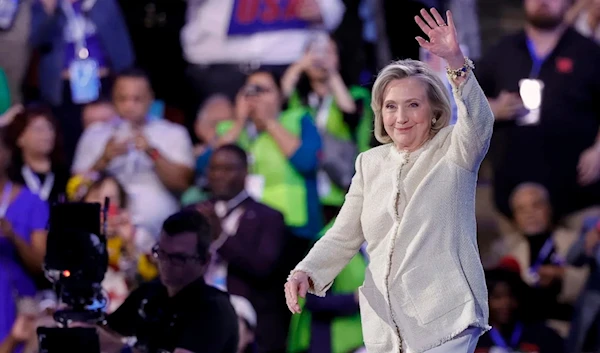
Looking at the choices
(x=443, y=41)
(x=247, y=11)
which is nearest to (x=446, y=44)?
(x=443, y=41)

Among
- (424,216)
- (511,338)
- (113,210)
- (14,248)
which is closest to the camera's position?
(424,216)

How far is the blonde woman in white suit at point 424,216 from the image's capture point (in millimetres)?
2906

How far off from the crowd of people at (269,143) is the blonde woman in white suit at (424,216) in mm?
2927

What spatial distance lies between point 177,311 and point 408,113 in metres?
1.46

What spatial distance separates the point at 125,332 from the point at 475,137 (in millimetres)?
1849

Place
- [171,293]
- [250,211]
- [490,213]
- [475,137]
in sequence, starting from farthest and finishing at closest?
[490,213] < [250,211] < [171,293] < [475,137]

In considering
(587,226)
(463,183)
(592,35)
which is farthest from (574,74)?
(463,183)

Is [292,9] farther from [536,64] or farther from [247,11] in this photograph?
[536,64]

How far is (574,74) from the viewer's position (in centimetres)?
654

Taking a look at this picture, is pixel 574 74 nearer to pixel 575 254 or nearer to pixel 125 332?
pixel 575 254

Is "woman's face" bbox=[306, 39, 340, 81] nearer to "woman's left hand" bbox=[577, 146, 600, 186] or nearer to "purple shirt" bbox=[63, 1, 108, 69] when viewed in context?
"purple shirt" bbox=[63, 1, 108, 69]

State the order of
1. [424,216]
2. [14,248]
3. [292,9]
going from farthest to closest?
[292,9] < [14,248] < [424,216]

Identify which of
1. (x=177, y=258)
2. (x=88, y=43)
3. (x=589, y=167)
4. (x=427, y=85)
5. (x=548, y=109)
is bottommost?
(x=177, y=258)

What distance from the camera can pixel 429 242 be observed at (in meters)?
2.96
